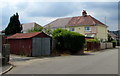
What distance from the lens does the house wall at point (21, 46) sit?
1895cm

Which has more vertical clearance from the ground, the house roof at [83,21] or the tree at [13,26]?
the house roof at [83,21]

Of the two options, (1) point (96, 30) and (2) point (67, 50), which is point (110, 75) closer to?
(2) point (67, 50)

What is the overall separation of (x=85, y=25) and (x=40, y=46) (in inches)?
1186

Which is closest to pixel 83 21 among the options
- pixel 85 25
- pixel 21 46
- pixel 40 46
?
pixel 85 25

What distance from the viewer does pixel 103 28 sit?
51.8m

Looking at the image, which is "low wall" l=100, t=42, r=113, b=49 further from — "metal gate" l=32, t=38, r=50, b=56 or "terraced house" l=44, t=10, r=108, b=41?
"metal gate" l=32, t=38, r=50, b=56

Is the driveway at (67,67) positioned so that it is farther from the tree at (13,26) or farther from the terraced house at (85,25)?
the terraced house at (85,25)

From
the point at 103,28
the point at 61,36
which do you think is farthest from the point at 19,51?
the point at 103,28

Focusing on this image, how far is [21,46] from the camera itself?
19953 millimetres

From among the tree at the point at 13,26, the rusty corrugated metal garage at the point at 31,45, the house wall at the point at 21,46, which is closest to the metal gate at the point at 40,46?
the rusty corrugated metal garage at the point at 31,45

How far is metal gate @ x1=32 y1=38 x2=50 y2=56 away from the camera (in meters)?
19.1

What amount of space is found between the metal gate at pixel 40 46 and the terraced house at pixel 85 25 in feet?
83.7

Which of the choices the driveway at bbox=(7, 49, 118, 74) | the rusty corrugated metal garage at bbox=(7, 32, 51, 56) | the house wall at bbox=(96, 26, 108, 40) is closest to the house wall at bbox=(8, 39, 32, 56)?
the rusty corrugated metal garage at bbox=(7, 32, 51, 56)

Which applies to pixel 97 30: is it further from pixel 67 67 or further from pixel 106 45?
pixel 67 67
